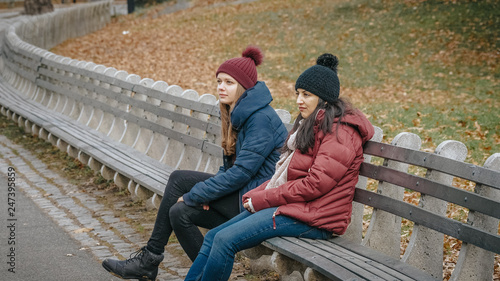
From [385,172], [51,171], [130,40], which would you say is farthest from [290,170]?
[130,40]

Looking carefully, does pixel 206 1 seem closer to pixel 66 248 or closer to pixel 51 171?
pixel 51 171

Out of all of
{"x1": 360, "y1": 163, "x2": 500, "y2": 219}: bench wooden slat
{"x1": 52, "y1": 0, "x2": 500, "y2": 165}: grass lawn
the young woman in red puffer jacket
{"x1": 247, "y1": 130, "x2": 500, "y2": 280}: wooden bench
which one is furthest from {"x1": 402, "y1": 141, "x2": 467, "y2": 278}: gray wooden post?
{"x1": 52, "y1": 0, "x2": 500, "y2": 165}: grass lawn

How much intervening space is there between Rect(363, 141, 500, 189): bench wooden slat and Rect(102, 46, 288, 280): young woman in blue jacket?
683 mm

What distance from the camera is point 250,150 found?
14.7ft

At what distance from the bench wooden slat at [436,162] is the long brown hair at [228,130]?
0.92m

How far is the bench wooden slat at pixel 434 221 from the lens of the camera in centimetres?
352

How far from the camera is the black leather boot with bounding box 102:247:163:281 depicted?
470 centimetres

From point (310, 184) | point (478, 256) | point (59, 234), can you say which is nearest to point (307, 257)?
point (310, 184)

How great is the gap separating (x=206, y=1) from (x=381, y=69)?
16223 mm

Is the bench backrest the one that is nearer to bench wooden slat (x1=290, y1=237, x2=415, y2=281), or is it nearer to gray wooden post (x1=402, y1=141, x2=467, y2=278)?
gray wooden post (x1=402, y1=141, x2=467, y2=278)

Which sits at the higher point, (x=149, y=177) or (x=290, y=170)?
(x=290, y=170)

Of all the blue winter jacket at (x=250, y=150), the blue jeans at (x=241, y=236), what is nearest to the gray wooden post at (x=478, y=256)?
the blue jeans at (x=241, y=236)

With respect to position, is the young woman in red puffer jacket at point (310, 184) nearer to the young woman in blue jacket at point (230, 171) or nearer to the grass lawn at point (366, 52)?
the young woman in blue jacket at point (230, 171)

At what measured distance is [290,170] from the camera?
420 centimetres
